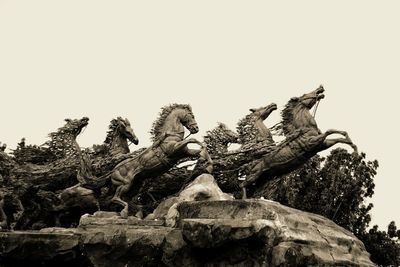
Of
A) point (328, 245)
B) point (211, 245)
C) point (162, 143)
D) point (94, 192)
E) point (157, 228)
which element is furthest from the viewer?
point (94, 192)

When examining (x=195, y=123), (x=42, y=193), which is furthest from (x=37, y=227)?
(x=195, y=123)

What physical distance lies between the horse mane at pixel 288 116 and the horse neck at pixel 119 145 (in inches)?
147

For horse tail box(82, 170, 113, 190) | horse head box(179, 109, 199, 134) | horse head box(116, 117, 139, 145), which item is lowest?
horse tail box(82, 170, 113, 190)

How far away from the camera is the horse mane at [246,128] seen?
52.0 feet

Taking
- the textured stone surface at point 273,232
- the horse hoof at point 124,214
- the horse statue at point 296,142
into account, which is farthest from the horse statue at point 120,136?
the textured stone surface at point 273,232

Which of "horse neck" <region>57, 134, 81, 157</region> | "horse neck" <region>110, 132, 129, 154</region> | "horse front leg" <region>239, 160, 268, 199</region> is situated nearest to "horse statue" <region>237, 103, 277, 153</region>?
"horse front leg" <region>239, 160, 268, 199</region>

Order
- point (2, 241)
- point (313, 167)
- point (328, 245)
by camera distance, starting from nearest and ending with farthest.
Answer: point (328, 245) → point (2, 241) → point (313, 167)

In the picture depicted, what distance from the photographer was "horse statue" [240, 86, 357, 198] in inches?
557

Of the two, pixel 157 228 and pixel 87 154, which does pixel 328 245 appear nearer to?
pixel 157 228

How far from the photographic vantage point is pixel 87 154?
15.8 metres

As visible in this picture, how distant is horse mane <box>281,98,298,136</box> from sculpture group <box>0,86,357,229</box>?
0.02 metres

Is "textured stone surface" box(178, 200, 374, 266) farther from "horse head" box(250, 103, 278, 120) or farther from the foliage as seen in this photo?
the foliage

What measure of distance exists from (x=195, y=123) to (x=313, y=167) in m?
11.7

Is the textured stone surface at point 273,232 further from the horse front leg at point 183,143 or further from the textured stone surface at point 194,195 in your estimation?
the horse front leg at point 183,143
